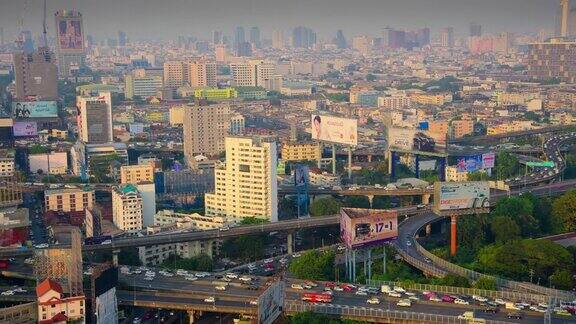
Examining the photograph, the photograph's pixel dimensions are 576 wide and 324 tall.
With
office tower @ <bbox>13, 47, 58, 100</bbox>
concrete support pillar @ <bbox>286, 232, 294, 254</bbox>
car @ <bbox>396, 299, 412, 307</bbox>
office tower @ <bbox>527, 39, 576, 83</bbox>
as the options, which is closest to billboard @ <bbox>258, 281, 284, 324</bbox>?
car @ <bbox>396, 299, 412, 307</bbox>

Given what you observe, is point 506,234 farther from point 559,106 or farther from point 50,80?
point 50,80

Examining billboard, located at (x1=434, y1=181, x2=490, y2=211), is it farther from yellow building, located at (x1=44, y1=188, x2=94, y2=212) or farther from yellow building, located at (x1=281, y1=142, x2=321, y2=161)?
yellow building, located at (x1=281, y1=142, x2=321, y2=161)

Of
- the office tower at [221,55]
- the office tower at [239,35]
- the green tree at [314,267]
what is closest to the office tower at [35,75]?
the green tree at [314,267]

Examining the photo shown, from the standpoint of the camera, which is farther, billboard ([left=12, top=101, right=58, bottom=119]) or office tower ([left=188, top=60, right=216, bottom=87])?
office tower ([left=188, top=60, right=216, bottom=87])

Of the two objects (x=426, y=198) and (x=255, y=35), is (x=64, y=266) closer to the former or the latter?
(x=426, y=198)

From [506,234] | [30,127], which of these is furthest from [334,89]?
[506,234]
